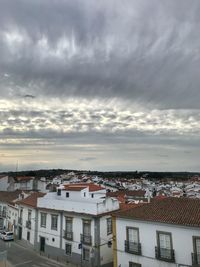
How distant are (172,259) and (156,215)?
3.78 m

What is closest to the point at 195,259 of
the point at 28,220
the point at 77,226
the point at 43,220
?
the point at 77,226

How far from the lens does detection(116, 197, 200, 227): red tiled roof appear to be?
81.6 ft

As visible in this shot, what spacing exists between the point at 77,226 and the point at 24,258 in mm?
8409

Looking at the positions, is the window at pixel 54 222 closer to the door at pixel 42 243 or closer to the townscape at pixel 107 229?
the townscape at pixel 107 229

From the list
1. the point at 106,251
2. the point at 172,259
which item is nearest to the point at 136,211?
the point at 172,259

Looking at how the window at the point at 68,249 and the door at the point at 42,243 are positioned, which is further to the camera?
the door at the point at 42,243

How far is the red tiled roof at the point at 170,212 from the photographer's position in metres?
24.9

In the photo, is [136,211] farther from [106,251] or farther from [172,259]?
[106,251]

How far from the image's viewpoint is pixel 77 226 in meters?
35.4

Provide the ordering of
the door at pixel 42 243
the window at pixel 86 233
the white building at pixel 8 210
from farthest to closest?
the white building at pixel 8 210 → the door at pixel 42 243 → the window at pixel 86 233

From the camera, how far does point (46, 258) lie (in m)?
37.7

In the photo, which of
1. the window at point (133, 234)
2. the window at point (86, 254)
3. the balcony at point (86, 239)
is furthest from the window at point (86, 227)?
the window at point (133, 234)

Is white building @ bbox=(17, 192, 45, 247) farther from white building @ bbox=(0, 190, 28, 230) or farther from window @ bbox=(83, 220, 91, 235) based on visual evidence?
window @ bbox=(83, 220, 91, 235)

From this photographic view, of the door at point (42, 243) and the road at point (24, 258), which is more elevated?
the door at point (42, 243)
